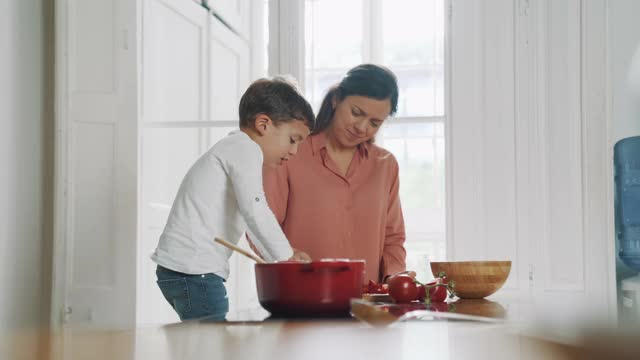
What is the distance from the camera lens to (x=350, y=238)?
3457 mm

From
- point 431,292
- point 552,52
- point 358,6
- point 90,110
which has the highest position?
point 358,6

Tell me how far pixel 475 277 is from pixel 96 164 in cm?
225

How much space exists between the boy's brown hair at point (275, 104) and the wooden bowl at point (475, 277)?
119 centimetres

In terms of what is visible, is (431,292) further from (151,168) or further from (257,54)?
(257,54)

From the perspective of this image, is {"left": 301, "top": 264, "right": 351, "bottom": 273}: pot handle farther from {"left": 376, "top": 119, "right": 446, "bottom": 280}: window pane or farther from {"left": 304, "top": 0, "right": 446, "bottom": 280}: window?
{"left": 376, "top": 119, "right": 446, "bottom": 280}: window pane

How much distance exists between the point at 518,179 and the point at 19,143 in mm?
2131

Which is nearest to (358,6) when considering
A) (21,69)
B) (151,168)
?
(151,168)

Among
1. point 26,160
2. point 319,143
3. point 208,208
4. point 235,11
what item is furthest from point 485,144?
point 26,160

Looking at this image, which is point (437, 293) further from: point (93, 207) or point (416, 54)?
point (416, 54)

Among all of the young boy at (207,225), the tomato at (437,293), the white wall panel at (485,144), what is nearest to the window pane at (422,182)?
the white wall panel at (485,144)

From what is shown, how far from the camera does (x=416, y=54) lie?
280 inches

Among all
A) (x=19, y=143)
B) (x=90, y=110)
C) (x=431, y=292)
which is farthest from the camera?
(x=90, y=110)

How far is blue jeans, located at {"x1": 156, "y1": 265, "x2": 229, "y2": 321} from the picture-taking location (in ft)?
8.46

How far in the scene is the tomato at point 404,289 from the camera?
5.12ft
